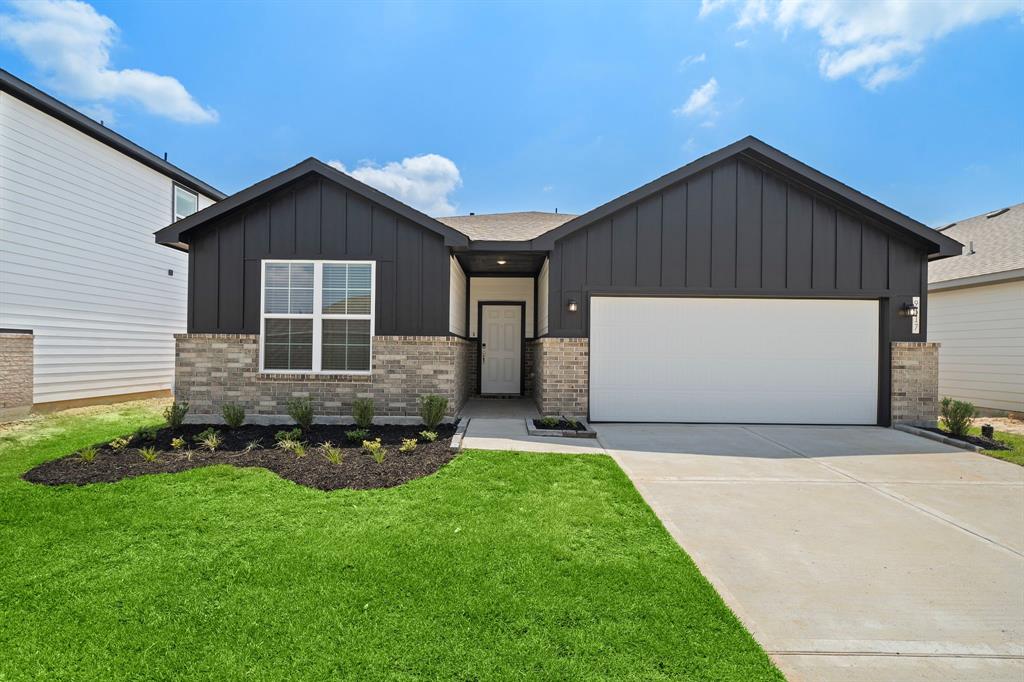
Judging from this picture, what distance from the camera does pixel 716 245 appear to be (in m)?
8.00

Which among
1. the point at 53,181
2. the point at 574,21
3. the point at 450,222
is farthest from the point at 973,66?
the point at 53,181

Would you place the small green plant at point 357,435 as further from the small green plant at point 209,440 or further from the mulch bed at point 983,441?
the mulch bed at point 983,441

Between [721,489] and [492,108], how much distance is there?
1195cm

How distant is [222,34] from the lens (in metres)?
9.42

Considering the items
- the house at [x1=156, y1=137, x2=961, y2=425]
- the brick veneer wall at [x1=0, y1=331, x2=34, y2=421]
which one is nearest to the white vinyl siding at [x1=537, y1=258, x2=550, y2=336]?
the house at [x1=156, y1=137, x2=961, y2=425]

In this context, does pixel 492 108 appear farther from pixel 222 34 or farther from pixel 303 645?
pixel 303 645

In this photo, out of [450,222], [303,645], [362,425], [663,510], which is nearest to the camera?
[303,645]

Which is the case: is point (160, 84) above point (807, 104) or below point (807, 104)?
above

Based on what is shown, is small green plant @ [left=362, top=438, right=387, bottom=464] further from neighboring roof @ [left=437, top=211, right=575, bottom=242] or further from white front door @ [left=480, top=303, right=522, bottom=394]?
white front door @ [left=480, top=303, right=522, bottom=394]

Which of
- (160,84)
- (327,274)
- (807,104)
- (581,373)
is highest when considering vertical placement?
(160,84)

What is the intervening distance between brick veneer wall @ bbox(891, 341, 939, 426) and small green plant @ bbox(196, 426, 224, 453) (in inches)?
427

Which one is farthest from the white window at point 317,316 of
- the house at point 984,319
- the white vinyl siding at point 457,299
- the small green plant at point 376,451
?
the house at point 984,319

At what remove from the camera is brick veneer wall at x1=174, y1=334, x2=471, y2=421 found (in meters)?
7.62

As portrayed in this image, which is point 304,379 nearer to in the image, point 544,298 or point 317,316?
point 317,316
